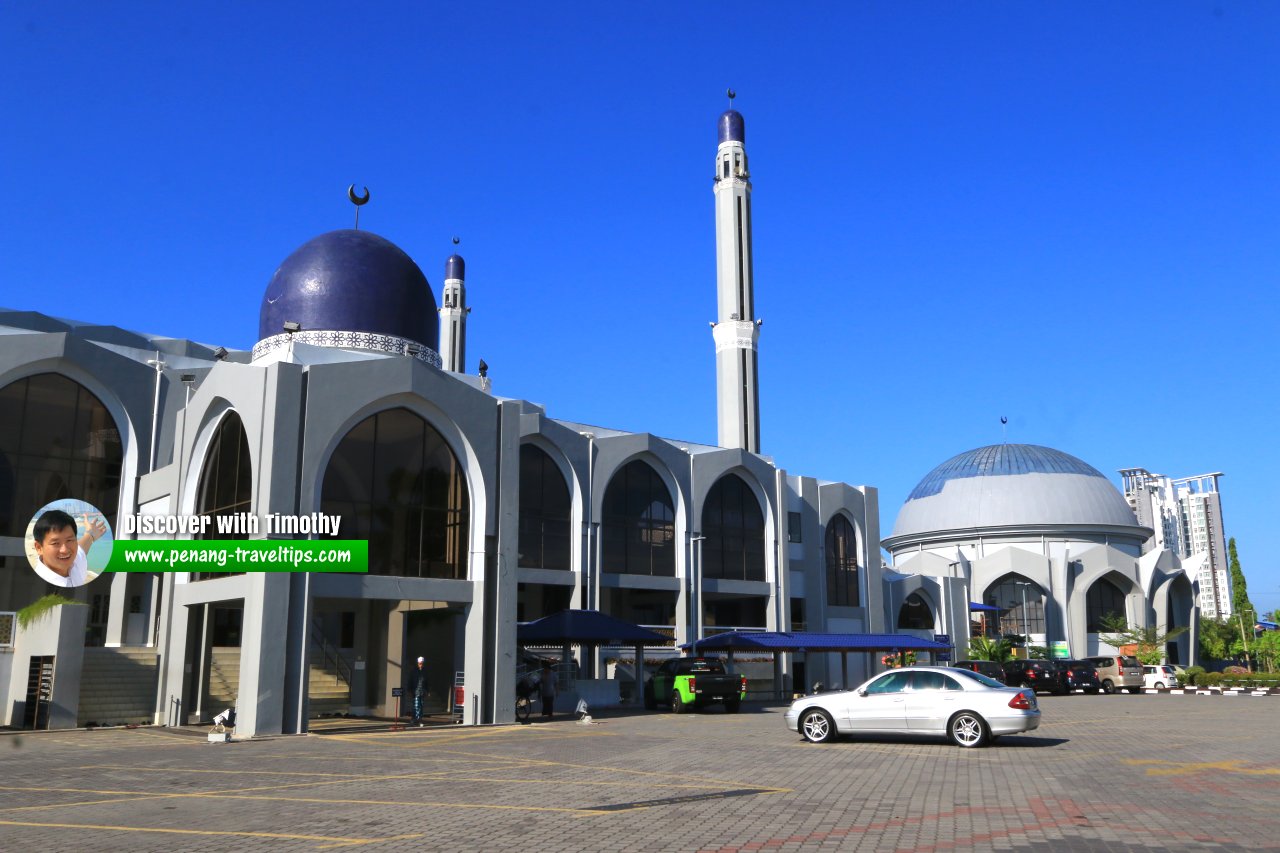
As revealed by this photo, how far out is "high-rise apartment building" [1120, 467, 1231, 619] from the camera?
171m

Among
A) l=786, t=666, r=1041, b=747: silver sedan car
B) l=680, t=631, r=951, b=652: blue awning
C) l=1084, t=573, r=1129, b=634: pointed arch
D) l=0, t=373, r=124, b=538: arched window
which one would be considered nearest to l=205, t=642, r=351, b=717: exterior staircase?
l=0, t=373, r=124, b=538: arched window

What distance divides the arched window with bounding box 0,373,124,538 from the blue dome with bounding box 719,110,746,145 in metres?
38.8

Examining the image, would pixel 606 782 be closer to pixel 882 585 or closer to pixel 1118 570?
pixel 882 585

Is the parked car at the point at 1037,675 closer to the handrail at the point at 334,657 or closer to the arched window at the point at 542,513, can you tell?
the arched window at the point at 542,513

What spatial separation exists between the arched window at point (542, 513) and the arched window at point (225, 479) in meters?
13.8

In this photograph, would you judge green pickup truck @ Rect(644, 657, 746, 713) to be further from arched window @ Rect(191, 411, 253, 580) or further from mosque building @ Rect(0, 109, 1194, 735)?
arched window @ Rect(191, 411, 253, 580)

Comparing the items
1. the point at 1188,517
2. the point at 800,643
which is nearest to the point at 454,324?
the point at 800,643

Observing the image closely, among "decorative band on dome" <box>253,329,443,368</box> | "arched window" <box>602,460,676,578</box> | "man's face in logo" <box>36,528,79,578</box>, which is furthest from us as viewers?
"arched window" <box>602,460,676,578</box>

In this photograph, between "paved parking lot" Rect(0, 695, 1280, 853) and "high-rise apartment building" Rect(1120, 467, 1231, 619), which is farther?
"high-rise apartment building" Rect(1120, 467, 1231, 619)

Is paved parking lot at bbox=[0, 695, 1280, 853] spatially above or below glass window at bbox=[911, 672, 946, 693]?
below

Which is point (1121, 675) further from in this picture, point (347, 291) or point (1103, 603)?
point (347, 291)

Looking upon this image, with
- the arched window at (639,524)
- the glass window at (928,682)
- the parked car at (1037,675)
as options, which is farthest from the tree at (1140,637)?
the glass window at (928,682)

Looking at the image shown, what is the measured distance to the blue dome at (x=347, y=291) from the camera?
30.5 metres

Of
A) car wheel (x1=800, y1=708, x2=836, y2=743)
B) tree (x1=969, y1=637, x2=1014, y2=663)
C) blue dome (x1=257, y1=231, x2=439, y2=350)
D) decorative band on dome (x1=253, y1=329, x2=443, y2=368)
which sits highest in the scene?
blue dome (x1=257, y1=231, x2=439, y2=350)
